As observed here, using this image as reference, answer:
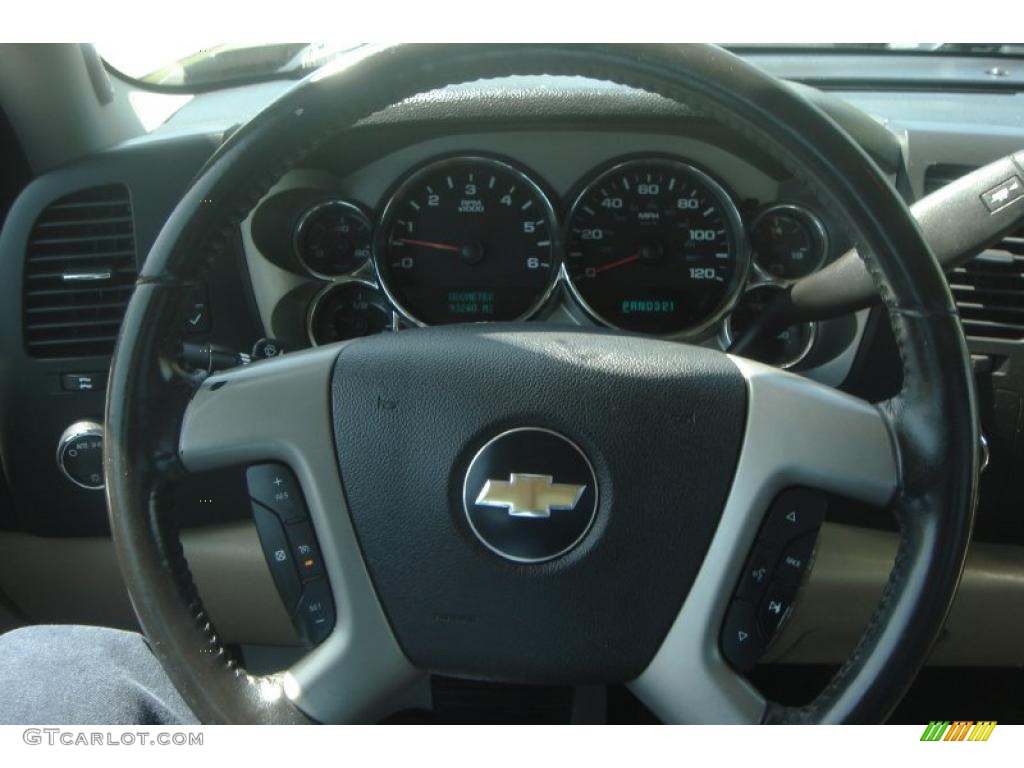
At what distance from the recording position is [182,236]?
1.07 metres

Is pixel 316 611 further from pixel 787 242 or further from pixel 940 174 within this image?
pixel 940 174

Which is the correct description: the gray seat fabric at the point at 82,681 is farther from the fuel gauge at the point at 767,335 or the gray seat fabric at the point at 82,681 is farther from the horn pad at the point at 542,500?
the fuel gauge at the point at 767,335

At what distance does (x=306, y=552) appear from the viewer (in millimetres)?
1196

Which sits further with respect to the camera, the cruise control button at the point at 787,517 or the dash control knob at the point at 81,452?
the dash control knob at the point at 81,452

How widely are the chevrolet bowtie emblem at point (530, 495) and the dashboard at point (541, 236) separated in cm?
84

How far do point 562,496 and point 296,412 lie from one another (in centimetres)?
30

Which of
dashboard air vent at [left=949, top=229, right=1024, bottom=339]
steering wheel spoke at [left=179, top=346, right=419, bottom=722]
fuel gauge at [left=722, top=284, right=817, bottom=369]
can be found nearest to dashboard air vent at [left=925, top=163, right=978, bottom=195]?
dashboard air vent at [left=949, top=229, right=1024, bottom=339]

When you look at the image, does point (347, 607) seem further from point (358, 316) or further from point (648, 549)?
point (358, 316)

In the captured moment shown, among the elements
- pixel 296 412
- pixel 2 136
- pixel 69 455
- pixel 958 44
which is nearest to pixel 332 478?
pixel 296 412

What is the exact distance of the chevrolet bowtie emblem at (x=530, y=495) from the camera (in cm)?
113

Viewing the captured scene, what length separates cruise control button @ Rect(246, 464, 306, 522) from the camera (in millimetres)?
1199

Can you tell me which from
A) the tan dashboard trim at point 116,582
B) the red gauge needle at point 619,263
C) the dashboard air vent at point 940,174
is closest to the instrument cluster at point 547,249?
the red gauge needle at point 619,263

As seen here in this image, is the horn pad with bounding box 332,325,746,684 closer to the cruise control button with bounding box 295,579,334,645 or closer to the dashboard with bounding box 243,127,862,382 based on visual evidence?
the cruise control button with bounding box 295,579,334,645

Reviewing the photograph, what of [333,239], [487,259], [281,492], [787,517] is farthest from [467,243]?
[787,517]
